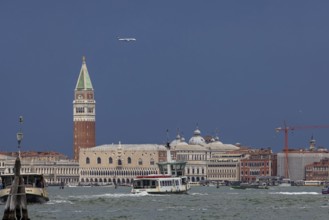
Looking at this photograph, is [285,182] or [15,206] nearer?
[15,206]

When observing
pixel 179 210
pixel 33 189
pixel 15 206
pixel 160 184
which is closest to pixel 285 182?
pixel 160 184

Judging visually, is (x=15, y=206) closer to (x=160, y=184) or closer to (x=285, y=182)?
(x=160, y=184)

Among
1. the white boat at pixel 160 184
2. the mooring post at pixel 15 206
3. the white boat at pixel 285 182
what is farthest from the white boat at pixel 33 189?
the white boat at pixel 285 182

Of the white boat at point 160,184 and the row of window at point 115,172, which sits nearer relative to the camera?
the white boat at point 160,184

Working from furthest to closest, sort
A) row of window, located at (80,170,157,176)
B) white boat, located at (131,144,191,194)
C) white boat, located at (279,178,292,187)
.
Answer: row of window, located at (80,170,157,176) < white boat, located at (279,178,292,187) < white boat, located at (131,144,191,194)

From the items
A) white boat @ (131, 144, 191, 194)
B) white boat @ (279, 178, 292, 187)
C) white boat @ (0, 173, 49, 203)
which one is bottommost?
white boat @ (0, 173, 49, 203)

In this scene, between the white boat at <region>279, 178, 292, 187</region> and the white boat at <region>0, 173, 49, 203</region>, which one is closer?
the white boat at <region>0, 173, 49, 203</region>

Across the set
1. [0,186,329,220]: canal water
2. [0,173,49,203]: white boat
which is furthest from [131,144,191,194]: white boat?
[0,173,49,203]: white boat

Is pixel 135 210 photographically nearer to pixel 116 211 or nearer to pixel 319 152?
pixel 116 211

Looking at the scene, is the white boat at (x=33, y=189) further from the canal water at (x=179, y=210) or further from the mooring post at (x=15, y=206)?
the mooring post at (x=15, y=206)

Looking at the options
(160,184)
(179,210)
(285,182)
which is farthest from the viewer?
(285,182)

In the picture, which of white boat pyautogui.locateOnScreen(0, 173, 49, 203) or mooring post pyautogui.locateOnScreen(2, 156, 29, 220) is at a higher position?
white boat pyautogui.locateOnScreen(0, 173, 49, 203)

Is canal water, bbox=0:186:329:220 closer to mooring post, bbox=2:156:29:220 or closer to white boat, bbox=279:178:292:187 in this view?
mooring post, bbox=2:156:29:220

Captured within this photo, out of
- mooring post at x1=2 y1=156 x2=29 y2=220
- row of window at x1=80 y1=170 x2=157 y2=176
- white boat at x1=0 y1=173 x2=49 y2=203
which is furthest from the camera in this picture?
row of window at x1=80 y1=170 x2=157 y2=176
